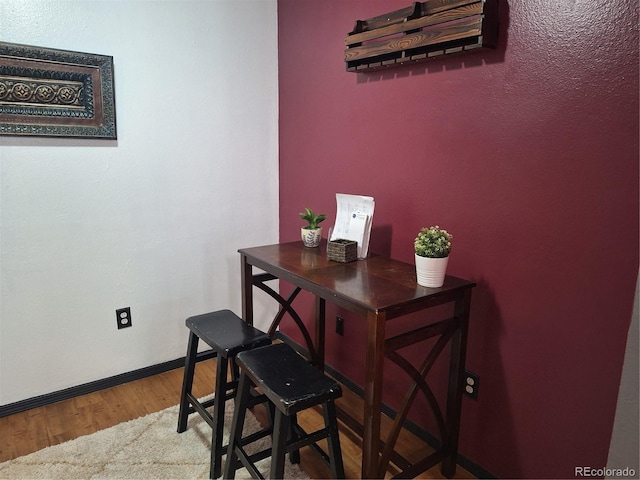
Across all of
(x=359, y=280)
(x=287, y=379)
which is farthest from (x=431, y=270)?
(x=287, y=379)

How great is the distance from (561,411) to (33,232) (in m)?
2.46

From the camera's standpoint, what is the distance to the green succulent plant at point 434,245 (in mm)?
1641

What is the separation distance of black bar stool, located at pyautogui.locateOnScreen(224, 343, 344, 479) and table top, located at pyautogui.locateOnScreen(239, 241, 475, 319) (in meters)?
0.28

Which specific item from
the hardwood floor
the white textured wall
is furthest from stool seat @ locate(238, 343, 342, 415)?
the white textured wall

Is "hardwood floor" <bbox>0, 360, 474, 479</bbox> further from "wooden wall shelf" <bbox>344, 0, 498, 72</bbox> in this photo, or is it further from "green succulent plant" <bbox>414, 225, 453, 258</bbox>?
"wooden wall shelf" <bbox>344, 0, 498, 72</bbox>

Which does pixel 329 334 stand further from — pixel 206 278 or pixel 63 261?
pixel 63 261

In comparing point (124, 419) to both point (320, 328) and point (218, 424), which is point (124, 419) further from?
point (320, 328)

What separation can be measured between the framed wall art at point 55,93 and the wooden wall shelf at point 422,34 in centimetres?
126

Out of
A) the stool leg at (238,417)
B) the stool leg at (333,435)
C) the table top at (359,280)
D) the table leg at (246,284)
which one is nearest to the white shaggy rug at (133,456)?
the stool leg at (238,417)

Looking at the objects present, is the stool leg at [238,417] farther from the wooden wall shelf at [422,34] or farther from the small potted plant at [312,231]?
the wooden wall shelf at [422,34]

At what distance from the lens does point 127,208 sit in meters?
2.48

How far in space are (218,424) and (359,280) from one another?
2.70 feet

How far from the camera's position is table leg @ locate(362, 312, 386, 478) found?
58.0 inches

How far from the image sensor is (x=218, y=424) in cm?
183
